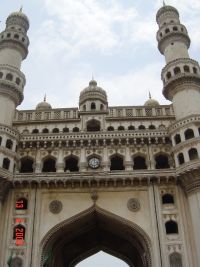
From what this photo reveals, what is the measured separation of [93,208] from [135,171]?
11.2ft

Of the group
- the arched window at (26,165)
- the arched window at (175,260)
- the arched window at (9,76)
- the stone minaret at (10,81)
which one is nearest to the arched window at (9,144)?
the stone minaret at (10,81)

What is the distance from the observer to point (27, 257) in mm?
21250

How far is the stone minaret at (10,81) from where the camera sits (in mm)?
24250

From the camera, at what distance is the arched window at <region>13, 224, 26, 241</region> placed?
22.0 meters

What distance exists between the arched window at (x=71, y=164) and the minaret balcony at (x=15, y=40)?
11.4m

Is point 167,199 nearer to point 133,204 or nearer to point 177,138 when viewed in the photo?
point 133,204

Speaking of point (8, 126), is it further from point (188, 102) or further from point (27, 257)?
point (188, 102)

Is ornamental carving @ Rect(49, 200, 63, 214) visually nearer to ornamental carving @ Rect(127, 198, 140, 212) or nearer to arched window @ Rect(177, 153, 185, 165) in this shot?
ornamental carving @ Rect(127, 198, 140, 212)

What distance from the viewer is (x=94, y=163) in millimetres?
25047

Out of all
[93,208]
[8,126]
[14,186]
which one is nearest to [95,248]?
[93,208]

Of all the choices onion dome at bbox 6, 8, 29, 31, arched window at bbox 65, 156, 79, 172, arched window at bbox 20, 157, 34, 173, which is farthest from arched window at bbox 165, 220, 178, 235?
onion dome at bbox 6, 8, 29, 31

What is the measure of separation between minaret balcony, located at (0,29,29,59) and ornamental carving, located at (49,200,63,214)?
14.3 m

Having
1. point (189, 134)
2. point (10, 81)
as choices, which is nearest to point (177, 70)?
point (189, 134)

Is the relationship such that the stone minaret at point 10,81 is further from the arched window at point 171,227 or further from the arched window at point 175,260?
the arched window at point 175,260
